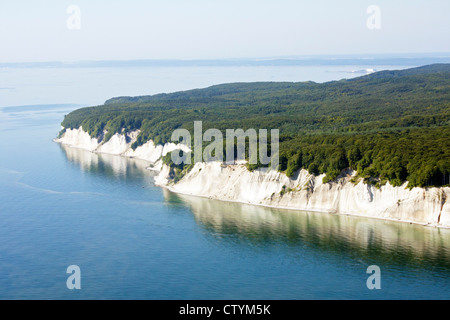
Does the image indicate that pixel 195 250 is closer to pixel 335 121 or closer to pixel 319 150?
pixel 319 150

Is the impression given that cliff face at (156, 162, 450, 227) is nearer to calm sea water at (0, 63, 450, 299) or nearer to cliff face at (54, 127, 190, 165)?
calm sea water at (0, 63, 450, 299)

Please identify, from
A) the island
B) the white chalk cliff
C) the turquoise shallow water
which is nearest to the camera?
the turquoise shallow water

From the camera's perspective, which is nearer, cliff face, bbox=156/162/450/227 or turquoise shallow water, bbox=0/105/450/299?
turquoise shallow water, bbox=0/105/450/299

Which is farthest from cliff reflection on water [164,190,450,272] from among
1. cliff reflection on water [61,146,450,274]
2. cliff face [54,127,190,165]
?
cliff face [54,127,190,165]

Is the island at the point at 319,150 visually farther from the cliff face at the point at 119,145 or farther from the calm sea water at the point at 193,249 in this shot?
the calm sea water at the point at 193,249

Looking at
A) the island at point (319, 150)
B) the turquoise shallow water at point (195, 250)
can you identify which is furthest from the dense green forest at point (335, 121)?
the turquoise shallow water at point (195, 250)

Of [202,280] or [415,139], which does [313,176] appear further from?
[202,280]
